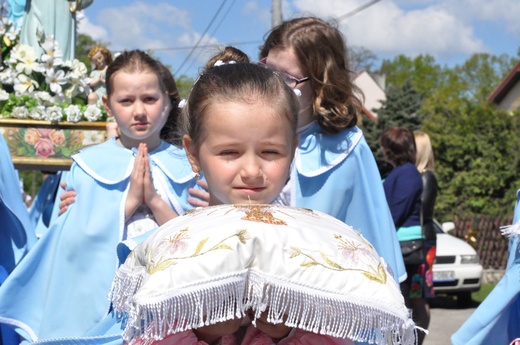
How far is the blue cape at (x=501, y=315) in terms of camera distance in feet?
14.1

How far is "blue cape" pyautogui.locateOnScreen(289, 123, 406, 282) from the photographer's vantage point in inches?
136

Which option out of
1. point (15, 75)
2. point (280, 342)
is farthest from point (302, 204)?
point (15, 75)

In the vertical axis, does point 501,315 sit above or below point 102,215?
below

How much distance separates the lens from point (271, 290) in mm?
1896

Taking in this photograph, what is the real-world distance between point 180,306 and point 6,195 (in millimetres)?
3298

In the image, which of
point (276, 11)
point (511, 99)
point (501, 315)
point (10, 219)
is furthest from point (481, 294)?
point (511, 99)

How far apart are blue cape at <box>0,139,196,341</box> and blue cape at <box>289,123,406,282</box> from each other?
2.01 feet

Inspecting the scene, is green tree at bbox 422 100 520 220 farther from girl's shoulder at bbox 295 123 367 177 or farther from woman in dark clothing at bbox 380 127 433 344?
girl's shoulder at bbox 295 123 367 177

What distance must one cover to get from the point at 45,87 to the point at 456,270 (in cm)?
704

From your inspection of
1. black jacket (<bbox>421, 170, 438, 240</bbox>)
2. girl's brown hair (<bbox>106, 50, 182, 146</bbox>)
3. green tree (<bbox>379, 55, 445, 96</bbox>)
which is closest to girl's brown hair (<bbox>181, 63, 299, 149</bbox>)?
girl's brown hair (<bbox>106, 50, 182, 146</bbox>)

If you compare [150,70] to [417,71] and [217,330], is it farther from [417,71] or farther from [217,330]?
[417,71]

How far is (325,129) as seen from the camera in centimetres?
347

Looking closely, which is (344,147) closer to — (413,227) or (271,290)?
(271,290)

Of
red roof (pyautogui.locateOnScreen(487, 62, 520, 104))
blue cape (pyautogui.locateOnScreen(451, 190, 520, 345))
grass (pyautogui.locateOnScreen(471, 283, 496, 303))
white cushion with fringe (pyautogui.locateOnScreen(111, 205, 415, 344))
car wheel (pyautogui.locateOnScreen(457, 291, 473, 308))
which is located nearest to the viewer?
white cushion with fringe (pyautogui.locateOnScreen(111, 205, 415, 344))
